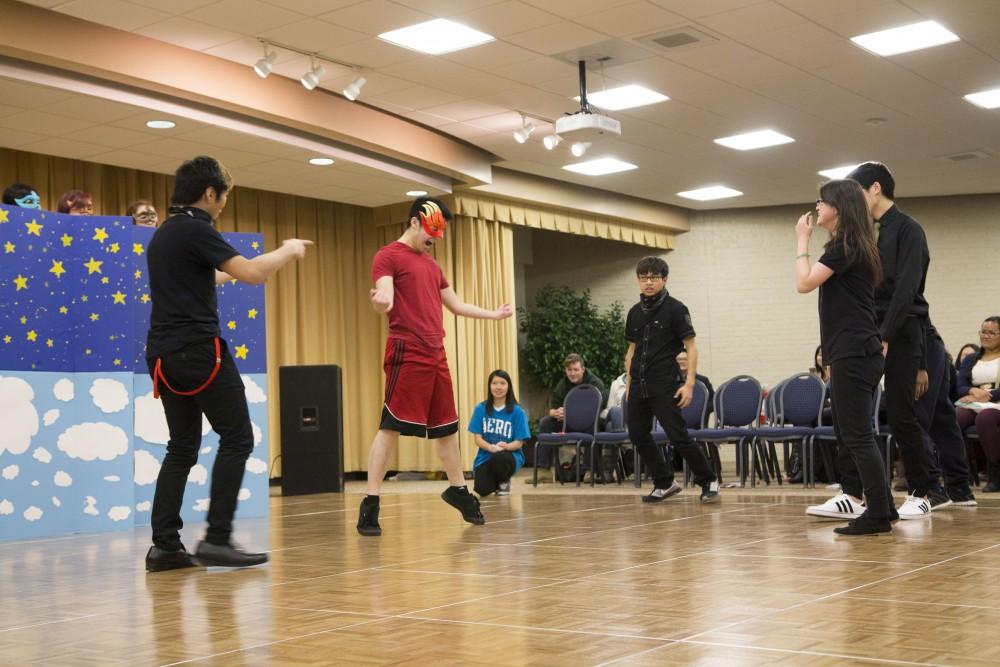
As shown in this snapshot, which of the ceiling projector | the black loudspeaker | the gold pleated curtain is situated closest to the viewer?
the ceiling projector

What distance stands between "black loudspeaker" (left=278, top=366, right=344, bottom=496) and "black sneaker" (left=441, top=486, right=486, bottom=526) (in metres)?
4.22

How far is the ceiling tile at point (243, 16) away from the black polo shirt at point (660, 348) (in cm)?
288

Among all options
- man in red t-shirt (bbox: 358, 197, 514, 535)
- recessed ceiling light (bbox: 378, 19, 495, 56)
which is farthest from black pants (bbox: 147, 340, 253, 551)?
recessed ceiling light (bbox: 378, 19, 495, 56)

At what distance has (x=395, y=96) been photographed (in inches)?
360

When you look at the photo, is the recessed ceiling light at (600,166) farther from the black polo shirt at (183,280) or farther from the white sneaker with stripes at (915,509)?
the black polo shirt at (183,280)

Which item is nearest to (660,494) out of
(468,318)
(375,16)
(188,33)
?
(375,16)

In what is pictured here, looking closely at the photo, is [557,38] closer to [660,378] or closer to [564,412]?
[660,378]

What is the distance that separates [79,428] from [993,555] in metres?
4.41

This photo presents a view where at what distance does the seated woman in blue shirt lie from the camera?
26.2ft

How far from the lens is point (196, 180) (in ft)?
13.3

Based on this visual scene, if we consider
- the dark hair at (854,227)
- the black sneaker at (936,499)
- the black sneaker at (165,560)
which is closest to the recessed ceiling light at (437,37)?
the dark hair at (854,227)

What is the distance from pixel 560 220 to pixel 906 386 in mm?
8675

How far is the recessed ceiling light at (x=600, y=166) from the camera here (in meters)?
11.8

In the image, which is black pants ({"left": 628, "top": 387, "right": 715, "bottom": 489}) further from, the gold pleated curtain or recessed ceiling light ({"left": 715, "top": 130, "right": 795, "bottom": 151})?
the gold pleated curtain
